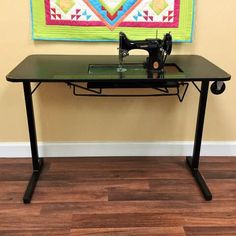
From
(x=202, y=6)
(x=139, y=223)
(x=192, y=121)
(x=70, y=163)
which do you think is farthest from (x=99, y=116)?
(x=202, y=6)

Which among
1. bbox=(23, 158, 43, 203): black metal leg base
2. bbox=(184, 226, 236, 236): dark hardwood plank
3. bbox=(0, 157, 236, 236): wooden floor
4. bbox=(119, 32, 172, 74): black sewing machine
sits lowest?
bbox=(0, 157, 236, 236): wooden floor

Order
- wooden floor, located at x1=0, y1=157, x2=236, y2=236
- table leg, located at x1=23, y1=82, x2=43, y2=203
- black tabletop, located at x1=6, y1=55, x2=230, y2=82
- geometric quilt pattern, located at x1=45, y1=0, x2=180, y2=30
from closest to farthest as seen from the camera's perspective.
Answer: black tabletop, located at x1=6, y1=55, x2=230, y2=82 → wooden floor, located at x1=0, y1=157, x2=236, y2=236 → table leg, located at x1=23, y1=82, x2=43, y2=203 → geometric quilt pattern, located at x1=45, y1=0, x2=180, y2=30

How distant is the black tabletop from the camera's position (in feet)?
5.38

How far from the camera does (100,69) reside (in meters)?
1.88

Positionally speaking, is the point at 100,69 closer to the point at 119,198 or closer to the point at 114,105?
the point at 114,105

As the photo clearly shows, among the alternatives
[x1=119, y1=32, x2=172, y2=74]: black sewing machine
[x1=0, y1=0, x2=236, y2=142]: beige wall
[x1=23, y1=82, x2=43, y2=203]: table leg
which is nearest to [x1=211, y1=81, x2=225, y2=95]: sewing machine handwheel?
[x1=119, y1=32, x2=172, y2=74]: black sewing machine

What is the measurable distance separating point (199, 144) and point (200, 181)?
10.1 inches

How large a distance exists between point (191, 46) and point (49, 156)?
137 cm

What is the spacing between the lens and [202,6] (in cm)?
214

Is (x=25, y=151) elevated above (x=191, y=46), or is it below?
below

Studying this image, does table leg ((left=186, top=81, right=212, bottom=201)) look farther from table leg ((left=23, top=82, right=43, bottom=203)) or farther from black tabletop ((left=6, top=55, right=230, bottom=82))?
table leg ((left=23, top=82, right=43, bottom=203))

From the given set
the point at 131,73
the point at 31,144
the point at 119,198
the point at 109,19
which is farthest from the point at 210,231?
the point at 109,19

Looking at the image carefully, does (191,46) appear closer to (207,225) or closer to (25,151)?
(207,225)

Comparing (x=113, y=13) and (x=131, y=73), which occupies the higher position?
(x=113, y=13)
